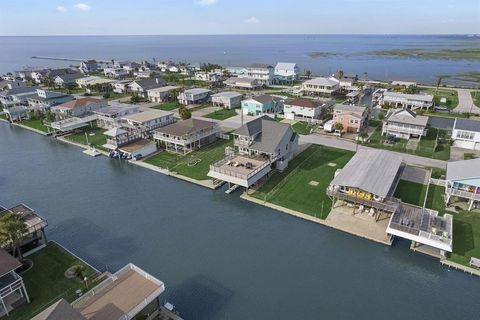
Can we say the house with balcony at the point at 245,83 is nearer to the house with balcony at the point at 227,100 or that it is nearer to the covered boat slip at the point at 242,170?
the house with balcony at the point at 227,100

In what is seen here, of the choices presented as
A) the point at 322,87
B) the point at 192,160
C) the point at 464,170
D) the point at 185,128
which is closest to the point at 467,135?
the point at 464,170

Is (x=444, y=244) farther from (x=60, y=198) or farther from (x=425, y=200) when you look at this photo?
(x=60, y=198)

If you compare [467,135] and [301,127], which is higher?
[467,135]

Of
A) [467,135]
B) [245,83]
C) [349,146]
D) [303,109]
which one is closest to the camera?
[467,135]

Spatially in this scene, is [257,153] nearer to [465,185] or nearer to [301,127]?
[301,127]

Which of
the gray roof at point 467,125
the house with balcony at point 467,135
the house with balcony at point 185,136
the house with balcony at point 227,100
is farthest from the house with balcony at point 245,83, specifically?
the house with balcony at point 467,135

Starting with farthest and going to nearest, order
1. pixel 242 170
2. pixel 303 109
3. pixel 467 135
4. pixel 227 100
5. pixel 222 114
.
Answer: pixel 227 100, pixel 222 114, pixel 303 109, pixel 467 135, pixel 242 170

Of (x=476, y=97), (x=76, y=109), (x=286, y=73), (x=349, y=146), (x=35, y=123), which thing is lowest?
(x=349, y=146)
